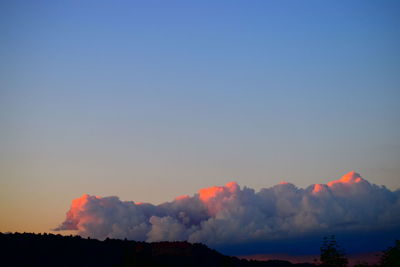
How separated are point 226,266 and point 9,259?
2955 inches

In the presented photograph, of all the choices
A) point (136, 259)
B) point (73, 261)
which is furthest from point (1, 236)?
point (136, 259)

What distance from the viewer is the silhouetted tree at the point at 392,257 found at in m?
101

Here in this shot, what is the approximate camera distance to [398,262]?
9994 cm

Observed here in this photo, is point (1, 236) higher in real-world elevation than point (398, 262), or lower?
higher

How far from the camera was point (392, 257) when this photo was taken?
10238 centimetres

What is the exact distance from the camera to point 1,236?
198875mm

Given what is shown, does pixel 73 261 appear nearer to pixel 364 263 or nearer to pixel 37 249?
pixel 37 249

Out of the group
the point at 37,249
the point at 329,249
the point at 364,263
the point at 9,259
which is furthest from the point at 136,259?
the point at 37,249

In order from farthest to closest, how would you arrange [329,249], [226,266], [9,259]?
1. [9,259]
2. [226,266]
3. [329,249]

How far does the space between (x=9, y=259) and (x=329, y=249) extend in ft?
400

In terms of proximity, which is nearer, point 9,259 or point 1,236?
point 9,259

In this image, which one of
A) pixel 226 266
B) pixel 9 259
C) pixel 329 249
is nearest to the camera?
pixel 329 249

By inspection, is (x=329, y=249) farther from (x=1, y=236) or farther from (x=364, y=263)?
(x=1, y=236)

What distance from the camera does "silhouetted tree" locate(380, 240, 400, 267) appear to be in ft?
333
